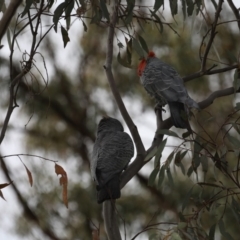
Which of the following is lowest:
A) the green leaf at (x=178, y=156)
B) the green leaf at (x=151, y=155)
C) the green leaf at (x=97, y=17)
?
the green leaf at (x=151, y=155)

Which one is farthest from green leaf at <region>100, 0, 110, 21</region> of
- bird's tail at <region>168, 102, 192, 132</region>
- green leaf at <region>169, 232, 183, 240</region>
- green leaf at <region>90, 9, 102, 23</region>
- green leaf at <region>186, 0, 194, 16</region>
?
green leaf at <region>169, 232, 183, 240</region>

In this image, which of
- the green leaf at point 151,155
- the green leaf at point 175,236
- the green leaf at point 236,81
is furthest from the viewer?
the green leaf at point 236,81

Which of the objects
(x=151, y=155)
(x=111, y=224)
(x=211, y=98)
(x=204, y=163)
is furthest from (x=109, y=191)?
(x=211, y=98)

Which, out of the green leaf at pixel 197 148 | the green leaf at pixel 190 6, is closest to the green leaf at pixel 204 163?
the green leaf at pixel 197 148

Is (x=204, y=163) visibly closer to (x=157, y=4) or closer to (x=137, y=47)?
(x=137, y=47)

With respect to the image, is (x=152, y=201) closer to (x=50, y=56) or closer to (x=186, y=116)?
(x=50, y=56)

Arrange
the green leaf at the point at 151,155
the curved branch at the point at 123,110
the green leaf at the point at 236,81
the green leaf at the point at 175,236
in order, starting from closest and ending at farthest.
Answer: the green leaf at the point at 175,236 < the green leaf at the point at 151,155 < the curved branch at the point at 123,110 < the green leaf at the point at 236,81

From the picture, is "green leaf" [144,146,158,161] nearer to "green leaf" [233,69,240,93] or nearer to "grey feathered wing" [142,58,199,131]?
"grey feathered wing" [142,58,199,131]

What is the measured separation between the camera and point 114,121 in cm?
367

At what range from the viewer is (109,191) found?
3045 millimetres

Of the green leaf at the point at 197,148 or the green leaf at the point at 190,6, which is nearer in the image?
the green leaf at the point at 197,148

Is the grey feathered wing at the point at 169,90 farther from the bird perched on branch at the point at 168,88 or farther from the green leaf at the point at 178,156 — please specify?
the green leaf at the point at 178,156

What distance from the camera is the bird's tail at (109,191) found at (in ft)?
10.00

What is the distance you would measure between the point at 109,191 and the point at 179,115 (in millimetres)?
473
